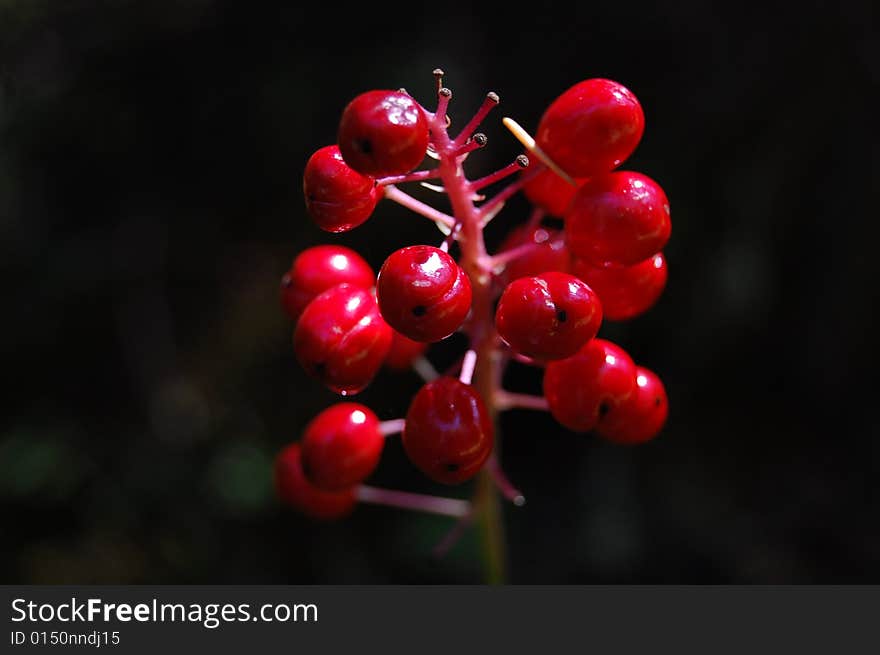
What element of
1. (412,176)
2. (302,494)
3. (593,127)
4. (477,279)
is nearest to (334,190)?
(412,176)

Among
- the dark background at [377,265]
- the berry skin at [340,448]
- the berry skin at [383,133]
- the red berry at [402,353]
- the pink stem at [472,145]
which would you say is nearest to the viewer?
the berry skin at [383,133]

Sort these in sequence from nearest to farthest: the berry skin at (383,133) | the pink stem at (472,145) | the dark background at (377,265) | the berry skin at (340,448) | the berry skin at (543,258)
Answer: the berry skin at (383,133), the pink stem at (472,145), the berry skin at (543,258), the berry skin at (340,448), the dark background at (377,265)

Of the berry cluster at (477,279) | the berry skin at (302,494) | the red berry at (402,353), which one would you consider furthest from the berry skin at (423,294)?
the berry skin at (302,494)

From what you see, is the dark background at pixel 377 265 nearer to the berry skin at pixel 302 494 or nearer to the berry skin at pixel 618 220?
the berry skin at pixel 302 494

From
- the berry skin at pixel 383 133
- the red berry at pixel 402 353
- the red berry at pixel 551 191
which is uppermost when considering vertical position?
the red berry at pixel 551 191

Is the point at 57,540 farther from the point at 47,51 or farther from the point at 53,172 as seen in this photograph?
the point at 47,51

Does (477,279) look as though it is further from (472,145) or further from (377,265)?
(377,265)
